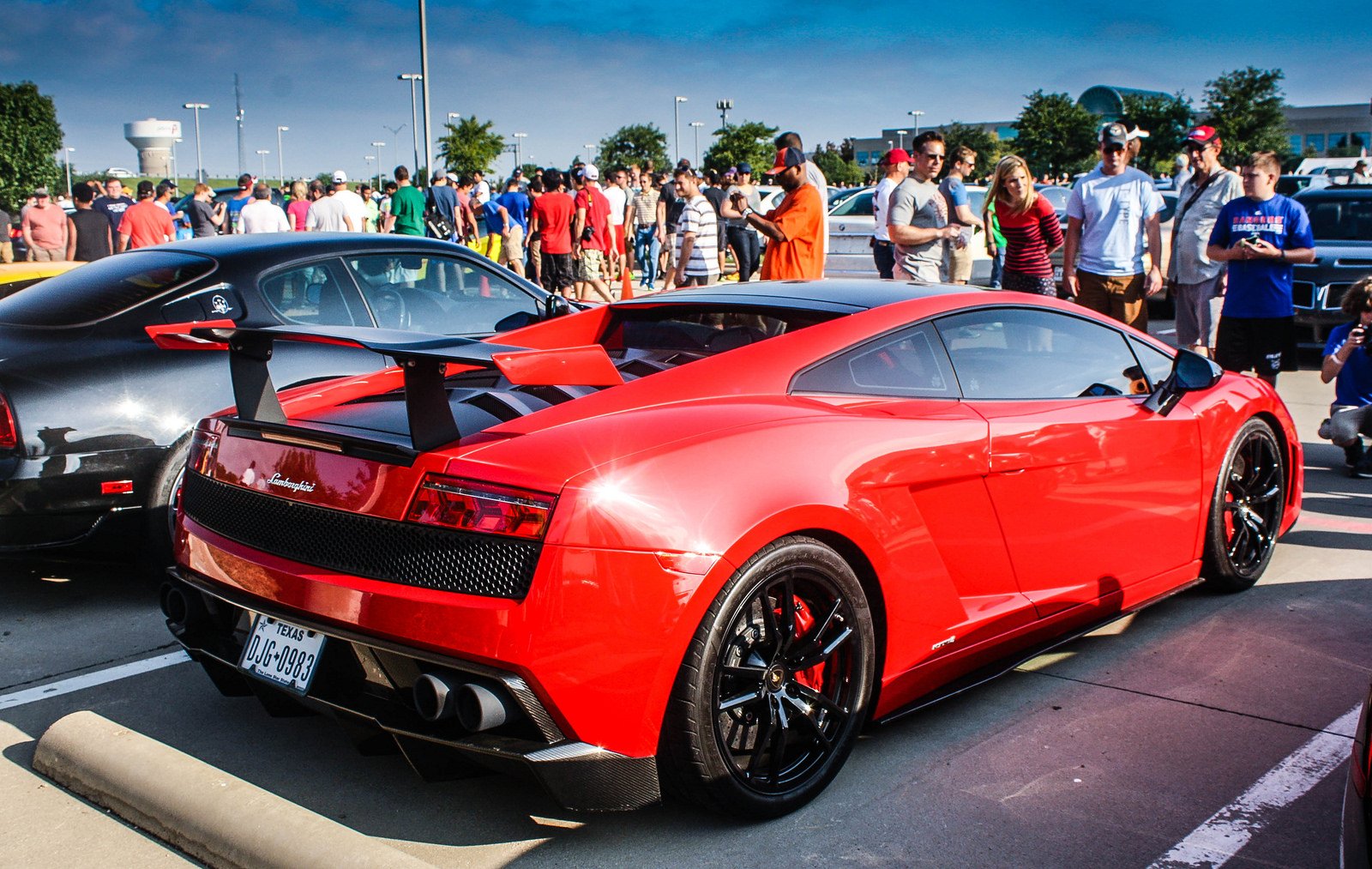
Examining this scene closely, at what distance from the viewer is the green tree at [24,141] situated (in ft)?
143

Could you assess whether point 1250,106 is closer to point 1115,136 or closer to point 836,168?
point 836,168

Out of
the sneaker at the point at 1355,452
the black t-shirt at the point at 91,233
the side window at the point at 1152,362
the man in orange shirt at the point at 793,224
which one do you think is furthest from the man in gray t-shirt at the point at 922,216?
the black t-shirt at the point at 91,233

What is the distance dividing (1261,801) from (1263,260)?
16.4 ft

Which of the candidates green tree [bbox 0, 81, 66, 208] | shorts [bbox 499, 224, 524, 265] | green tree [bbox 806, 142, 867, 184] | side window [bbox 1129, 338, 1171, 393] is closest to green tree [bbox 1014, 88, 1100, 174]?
green tree [bbox 806, 142, 867, 184]

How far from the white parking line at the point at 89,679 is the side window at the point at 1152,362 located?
11.3ft

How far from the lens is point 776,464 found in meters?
2.84

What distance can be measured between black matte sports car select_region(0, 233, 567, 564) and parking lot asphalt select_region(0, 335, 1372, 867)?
47 cm

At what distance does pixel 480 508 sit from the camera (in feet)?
8.38

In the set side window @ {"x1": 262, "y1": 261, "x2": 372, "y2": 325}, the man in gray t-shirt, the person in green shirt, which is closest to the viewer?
side window @ {"x1": 262, "y1": 261, "x2": 372, "y2": 325}

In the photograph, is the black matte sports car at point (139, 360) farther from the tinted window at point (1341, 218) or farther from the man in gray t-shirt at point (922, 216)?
the tinted window at point (1341, 218)

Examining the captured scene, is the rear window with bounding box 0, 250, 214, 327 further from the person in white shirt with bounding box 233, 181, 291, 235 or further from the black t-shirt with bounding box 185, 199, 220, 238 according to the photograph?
the black t-shirt with bounding box 185, 199, 220, 238

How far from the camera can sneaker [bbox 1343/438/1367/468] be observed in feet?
22.1

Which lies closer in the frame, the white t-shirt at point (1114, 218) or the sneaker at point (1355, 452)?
the sneaker at point (1355, 452)

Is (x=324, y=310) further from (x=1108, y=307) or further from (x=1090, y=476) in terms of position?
(x=1108, y=307)
